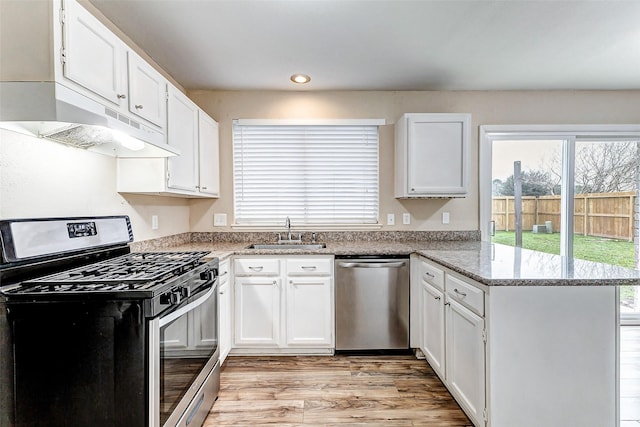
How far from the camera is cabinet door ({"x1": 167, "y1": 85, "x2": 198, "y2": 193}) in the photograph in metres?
2.21

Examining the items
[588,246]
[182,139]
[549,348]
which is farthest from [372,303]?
[588,246]

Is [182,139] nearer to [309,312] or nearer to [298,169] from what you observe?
[298,169]

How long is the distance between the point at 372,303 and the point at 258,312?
0.93m

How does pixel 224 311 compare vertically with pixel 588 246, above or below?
below

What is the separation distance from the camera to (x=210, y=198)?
3.25 metres

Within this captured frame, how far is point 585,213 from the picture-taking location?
3.28 m

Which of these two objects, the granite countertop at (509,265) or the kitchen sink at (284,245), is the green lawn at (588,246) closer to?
the granite countertop at (509,265)

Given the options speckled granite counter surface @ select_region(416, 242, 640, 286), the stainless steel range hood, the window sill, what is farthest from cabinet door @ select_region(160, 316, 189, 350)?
the window sill

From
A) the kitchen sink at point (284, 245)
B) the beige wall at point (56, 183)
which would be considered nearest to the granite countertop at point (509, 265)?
the kitchen sink at point (284, 245)

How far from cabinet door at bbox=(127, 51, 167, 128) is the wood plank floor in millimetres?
1838

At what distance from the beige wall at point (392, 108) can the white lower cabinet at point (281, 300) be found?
874mm

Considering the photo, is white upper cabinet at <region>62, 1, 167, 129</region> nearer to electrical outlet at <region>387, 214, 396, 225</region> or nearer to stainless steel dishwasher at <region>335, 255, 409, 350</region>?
stainless steel dishwasher at <region>335, 255, 409, 350</region>

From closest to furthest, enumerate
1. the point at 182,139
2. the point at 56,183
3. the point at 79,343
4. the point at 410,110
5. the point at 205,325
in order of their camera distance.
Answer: the point at 79,343 → the point at 56,183 → the point at 205,325 → the point at 182,139 → the point at 410,110

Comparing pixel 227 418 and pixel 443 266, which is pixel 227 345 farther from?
pixel 443 266
